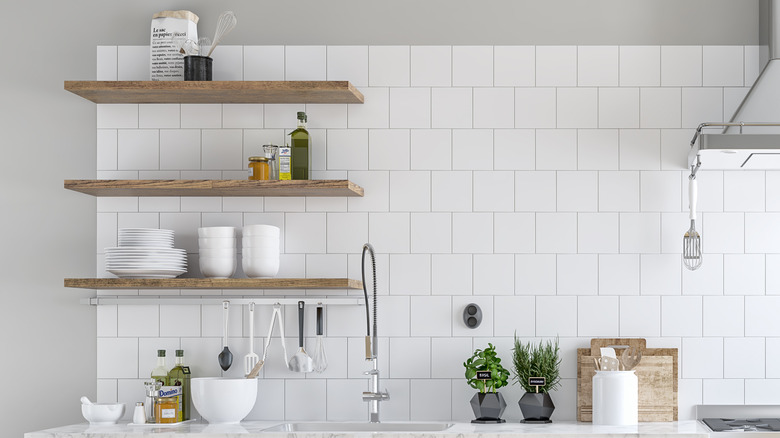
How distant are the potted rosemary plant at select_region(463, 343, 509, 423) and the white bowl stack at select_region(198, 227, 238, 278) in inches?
36.0

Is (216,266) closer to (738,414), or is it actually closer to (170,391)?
(170,391)

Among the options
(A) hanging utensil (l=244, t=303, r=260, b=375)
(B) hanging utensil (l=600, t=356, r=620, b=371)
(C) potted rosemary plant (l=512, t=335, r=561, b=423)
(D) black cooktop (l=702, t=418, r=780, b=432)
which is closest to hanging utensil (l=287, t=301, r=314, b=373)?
(A) hanging utensil (l=244, t=303, r=260, b=375)

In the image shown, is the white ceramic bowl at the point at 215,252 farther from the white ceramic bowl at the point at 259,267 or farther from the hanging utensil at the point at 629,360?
the hanging utensil at the point at 629,360

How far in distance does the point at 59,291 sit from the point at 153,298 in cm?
36

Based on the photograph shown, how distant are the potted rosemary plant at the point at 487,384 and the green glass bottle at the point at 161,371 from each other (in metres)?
1.07

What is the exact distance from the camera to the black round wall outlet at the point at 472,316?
10.3 ft

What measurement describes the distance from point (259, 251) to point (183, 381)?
0.55 metres

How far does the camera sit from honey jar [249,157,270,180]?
3.05 m

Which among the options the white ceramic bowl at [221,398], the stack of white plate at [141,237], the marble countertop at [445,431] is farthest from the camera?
the stack of white plate at [141,237]

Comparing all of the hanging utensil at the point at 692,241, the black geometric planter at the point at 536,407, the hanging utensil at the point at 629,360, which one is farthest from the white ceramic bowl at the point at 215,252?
the hanging utensil at the point at 692,241

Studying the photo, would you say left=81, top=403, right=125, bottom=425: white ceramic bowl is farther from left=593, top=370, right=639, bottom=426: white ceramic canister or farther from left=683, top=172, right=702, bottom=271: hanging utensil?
left=683, top=172, right=702, bottom=271: hanging utensil

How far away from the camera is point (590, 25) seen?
3.23 meters

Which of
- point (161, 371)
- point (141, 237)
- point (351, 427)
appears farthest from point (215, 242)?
point (351, 427)

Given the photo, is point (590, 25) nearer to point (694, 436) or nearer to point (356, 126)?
point (356, 126)
